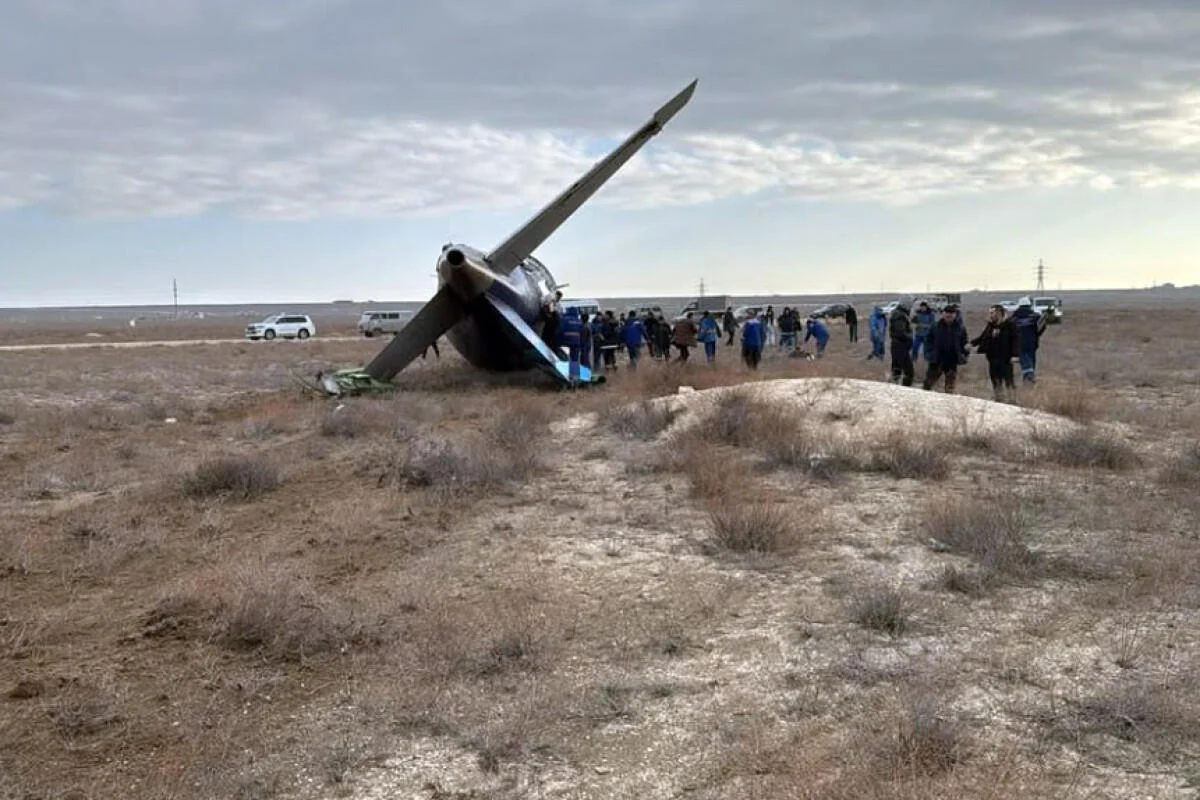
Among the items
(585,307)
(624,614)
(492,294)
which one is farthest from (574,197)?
(585,307)

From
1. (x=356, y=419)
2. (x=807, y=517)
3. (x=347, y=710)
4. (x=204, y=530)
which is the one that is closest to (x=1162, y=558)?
(x=807, y=517)

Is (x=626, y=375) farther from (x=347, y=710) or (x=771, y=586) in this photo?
(x=347, y=710)

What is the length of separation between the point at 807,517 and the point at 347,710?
5042mm

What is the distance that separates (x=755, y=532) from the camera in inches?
318

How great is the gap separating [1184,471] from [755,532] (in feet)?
18.1

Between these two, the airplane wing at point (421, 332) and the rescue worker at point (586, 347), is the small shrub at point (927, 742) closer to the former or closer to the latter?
the airplane wing at point (421, 332)

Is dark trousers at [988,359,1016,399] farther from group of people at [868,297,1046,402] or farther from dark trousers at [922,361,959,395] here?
dark trousers at [922,361,959,395]

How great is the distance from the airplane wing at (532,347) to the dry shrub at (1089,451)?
9.80m

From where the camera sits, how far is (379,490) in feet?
35.3

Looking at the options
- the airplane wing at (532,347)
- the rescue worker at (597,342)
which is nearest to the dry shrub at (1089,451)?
the airplane wing at (532,347)

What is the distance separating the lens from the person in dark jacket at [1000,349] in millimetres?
15648

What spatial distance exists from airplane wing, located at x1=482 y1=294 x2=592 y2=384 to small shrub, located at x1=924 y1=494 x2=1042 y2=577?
37.6ft

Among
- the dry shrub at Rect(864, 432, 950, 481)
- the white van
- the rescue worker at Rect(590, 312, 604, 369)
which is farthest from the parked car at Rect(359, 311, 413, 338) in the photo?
the dry shrub at Rect(864, 432, 950, 481)

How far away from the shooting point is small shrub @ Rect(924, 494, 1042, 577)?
→ 729cm
